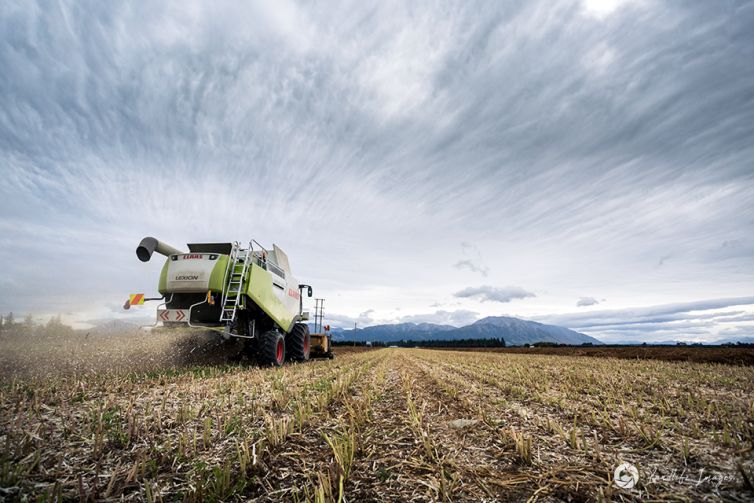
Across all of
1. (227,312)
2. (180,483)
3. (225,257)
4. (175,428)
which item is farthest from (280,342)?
(180,483)

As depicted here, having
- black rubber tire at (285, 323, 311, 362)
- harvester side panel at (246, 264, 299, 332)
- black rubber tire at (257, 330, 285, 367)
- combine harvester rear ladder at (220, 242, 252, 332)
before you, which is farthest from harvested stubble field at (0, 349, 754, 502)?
black rubber tire at (285, 323, 311, 362)

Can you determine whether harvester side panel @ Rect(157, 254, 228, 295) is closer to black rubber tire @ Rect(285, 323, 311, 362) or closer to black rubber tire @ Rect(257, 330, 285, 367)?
black rubber tire @ Rect(257, 330, 285, 367)

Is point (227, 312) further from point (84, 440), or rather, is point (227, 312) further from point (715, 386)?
point (715, 386)

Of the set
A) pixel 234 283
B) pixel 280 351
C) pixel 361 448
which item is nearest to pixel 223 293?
pixel 234 283

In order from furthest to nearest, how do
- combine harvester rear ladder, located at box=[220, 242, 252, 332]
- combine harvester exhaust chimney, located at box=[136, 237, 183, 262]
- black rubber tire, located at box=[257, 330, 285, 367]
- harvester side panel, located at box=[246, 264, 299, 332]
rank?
black rubber tire, located at box=[257, 330, 285, 367] < harvester side panel, located at box=[246, 264, 299, 332] < combine harvester rear ladder, located at box=[220, 242, 252, 332] < combine harvester exhaust chimney, located at box=[136, 237, 183, 262]

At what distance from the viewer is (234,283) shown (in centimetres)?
→ 1021

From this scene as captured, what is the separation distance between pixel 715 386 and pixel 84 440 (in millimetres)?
10800

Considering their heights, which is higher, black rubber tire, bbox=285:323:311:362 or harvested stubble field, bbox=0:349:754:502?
black rubber tire, bbox=285:323:311:362

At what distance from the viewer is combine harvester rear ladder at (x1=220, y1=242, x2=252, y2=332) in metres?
9.80

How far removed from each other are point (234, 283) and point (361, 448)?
8214mm

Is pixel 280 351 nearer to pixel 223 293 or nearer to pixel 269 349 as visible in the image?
pixel 269 349

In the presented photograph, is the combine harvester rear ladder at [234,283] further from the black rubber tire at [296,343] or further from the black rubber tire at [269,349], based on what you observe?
the black rubber tire at [296,343]

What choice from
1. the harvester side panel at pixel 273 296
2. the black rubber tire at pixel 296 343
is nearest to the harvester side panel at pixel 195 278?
the harvester side panel at pixel 273 296

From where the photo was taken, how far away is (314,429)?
12.7 ft
